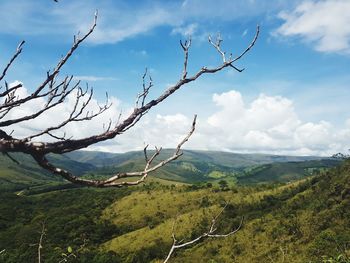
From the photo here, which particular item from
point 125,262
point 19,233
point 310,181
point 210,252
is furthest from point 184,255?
point 19,233

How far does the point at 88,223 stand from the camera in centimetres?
12644

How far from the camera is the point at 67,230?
120 metres

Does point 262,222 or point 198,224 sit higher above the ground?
point 262,222

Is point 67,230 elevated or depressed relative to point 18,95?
depressed

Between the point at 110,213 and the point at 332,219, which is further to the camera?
the point at 110,213

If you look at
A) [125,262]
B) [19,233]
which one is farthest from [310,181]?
[19,233]

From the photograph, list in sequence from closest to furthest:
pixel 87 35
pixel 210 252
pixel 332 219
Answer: pixel 87 35 < pixel 332 219 < pixel 210 252

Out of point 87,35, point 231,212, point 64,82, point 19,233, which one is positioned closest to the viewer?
point 87,35

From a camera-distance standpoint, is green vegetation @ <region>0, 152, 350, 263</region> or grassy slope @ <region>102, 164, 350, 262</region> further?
green vegetation @ <region>0, 152, 350, 263</region>

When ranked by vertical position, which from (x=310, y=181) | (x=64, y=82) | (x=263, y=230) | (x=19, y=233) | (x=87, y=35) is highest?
(x=87, y=35)

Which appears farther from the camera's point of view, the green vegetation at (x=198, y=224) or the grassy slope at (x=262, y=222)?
the green vegetation at (x=198, y=224)

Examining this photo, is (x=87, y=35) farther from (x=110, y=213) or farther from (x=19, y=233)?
(x=110, y=213)

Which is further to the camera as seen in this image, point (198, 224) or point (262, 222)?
point (198, 224)

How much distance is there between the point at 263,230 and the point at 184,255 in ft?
58.7
